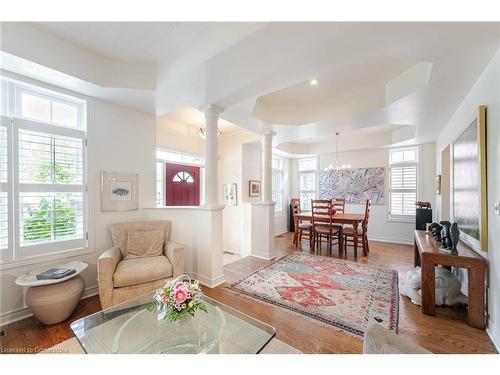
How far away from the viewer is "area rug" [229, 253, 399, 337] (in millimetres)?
2016

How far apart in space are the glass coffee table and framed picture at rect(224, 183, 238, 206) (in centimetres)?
324

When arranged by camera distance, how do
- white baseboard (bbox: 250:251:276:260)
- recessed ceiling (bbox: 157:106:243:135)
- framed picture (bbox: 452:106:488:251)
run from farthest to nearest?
white baseboard (bbox: 250:251:276:260)
recessed ceiling (bbox: 157:106:243:135)
framed picture (bbox: 452:106:488:251)

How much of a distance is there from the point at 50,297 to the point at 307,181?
594 cm

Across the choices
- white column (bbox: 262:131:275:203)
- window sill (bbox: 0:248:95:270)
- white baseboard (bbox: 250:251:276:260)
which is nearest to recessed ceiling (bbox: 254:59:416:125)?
white column (bbox: 262:131:275:203)

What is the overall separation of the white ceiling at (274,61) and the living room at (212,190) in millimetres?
16

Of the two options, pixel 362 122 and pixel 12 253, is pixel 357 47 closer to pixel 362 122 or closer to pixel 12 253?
pixel 362 122

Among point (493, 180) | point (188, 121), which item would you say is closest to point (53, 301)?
point (188, 121)

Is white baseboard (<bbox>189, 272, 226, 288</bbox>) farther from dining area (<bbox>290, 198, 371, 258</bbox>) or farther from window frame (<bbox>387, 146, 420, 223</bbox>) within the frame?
window frame (<bbox>387, 146, 420, 223</bbox>)

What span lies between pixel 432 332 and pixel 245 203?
11.2 ft

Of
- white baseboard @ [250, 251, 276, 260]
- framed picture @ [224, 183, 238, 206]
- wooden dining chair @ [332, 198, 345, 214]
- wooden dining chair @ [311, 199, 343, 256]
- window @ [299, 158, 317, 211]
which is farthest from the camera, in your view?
window @ [299, 158, 317, 211]

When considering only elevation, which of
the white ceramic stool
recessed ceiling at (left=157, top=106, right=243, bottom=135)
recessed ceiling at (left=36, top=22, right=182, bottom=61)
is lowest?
the white ceramic stool

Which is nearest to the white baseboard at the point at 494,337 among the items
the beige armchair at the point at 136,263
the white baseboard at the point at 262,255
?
the white baseboard at the point at 262,255

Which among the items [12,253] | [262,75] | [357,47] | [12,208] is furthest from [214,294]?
[357,47]

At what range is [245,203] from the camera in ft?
15.2
